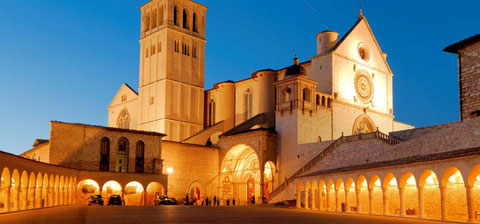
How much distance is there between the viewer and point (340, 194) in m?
37.6

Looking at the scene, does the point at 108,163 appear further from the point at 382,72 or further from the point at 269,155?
the point at 382,72

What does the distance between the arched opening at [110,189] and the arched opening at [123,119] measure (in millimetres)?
25477

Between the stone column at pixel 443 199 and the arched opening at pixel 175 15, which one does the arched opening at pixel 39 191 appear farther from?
the arched opening at pixel 175 15

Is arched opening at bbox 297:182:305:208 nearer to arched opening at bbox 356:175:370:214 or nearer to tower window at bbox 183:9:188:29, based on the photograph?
arched opening at bbox 356:175:370:214

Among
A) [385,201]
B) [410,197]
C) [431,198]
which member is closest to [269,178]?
[385,201]

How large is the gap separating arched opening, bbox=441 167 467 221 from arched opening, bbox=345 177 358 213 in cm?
735

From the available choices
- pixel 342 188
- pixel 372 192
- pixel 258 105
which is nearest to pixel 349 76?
pixel 258 105

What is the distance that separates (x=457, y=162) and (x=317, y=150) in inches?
901

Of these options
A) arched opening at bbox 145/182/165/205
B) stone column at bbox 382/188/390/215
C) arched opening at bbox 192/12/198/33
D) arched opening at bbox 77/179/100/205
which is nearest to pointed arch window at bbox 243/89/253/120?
arched opening at bbox 192/12/198/33

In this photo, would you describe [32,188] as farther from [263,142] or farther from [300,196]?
[263,142]

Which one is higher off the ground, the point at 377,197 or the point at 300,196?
the point at 377,197

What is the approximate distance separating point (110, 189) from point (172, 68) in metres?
22.5

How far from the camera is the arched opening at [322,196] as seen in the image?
1485 inches

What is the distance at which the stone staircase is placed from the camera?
1576 inches
